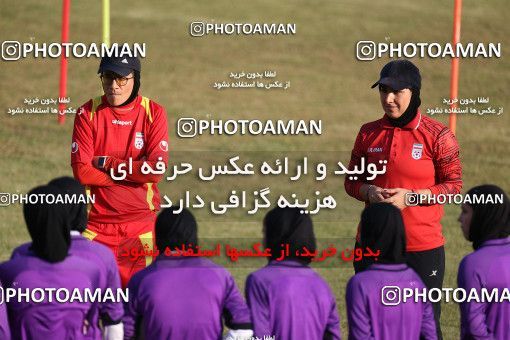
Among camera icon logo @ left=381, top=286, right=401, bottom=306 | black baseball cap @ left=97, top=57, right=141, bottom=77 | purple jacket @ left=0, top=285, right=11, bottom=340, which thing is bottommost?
purple jacket @ left=0, top=285, right=11, bottom=340

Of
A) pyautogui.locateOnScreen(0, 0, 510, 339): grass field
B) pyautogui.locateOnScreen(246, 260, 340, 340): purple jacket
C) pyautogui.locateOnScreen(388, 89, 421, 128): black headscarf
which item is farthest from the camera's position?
pyautogui.locateOnScreen(0, 0, 510, 339): grass field

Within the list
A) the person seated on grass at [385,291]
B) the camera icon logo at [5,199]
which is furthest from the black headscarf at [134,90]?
the camera icon logo at [5,199]

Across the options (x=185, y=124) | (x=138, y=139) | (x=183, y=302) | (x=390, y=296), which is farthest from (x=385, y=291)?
(x=185, y=124)

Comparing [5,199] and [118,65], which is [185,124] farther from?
[118,65]

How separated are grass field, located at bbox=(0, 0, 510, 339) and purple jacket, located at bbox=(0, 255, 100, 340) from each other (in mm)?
7583

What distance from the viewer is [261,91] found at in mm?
28375

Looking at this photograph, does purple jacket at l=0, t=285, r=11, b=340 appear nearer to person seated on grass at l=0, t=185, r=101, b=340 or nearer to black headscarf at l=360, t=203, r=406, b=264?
person seated on grass at l=0, t=185, r=101, b=340

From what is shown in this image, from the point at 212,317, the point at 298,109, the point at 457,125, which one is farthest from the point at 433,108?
the point at 212,317

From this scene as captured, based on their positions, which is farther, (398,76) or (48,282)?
(398,76)

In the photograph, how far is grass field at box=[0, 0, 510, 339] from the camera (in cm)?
2009

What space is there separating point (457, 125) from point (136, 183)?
53.7 feet

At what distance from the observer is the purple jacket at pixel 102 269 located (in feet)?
26.2

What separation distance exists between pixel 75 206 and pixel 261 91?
20.3 meters

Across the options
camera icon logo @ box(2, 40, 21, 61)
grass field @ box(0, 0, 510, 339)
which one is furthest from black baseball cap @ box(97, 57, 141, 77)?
grass field @ box(0, 0, 510, 339)
